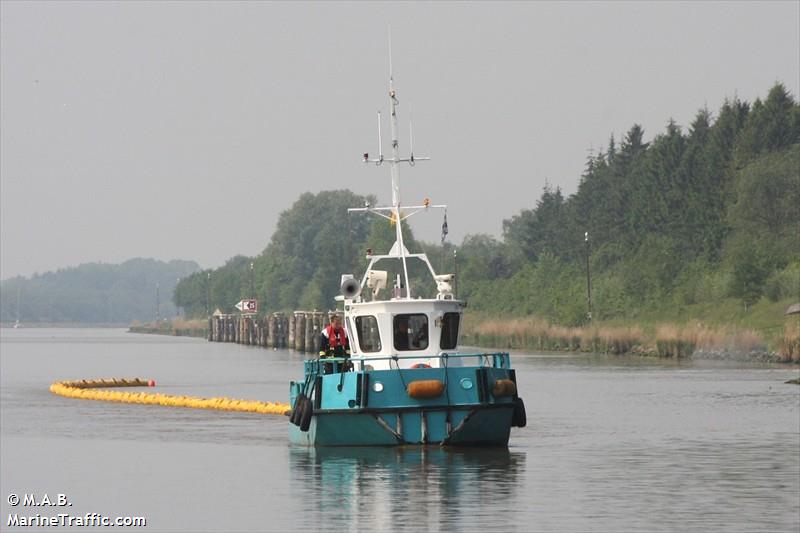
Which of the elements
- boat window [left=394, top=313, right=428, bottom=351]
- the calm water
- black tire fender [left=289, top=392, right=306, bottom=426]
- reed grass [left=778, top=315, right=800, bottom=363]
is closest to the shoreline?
reed grass [left=778, top=315, right=800, bottom=363]

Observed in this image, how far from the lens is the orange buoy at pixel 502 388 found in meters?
40.1

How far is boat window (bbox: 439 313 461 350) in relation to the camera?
137ft

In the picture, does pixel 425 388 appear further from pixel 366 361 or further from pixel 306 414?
pixel 306 414

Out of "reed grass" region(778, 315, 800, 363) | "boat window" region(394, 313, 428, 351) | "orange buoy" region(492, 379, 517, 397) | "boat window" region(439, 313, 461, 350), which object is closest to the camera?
"orange buoy" region(492, 379, 517, 397)

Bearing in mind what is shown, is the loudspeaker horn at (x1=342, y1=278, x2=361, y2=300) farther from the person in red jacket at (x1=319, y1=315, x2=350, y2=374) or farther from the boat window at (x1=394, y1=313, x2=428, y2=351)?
the boat window at (x1=394, y1=313, x2=428, y2=351)

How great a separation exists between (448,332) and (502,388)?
2.55m

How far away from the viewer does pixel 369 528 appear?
97.4 ft

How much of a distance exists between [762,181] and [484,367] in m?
91.9

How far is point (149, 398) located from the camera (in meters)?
69.6

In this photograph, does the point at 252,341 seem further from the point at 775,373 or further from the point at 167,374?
the point at 775,373

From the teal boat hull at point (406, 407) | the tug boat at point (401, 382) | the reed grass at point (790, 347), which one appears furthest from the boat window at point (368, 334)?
the reed grass at point (790, 347)

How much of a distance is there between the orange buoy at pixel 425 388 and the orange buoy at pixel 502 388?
1.49 metres

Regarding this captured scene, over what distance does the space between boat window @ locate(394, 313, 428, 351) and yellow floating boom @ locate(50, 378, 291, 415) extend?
10633 mm

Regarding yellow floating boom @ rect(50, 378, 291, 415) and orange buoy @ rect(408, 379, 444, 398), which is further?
yellow floating boom @ rect(50, 378, 291, 415)
